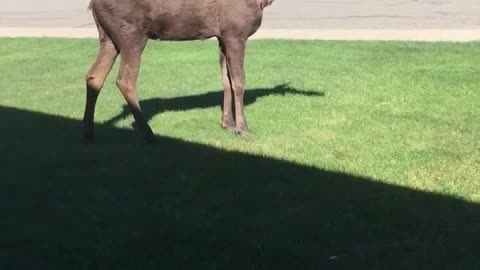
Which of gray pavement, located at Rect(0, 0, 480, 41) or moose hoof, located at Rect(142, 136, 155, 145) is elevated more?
moose hoof, located at Rect(142, 136, 155, 145)

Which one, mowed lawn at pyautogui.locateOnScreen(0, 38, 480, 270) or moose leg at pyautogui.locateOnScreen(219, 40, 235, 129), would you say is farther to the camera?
moose leg at pyautogui.locateOnScreen(219, 40, 235, 129)

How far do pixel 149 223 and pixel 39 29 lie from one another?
1380 centimetres

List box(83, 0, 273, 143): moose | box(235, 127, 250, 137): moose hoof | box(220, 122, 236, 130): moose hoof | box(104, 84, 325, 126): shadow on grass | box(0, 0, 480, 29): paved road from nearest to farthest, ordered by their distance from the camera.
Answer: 1. box(83, 0, 273, 143): moose
2. box(235, 127, 250, 137): moose hoof
3. box(220, 122, 236, 130): moose hoof
4. box(104, 84, 325, 126): shadow on grass
5. box(0, 0, 480, 29): paved road

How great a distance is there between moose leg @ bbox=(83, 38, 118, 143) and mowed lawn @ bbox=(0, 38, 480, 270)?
178mm

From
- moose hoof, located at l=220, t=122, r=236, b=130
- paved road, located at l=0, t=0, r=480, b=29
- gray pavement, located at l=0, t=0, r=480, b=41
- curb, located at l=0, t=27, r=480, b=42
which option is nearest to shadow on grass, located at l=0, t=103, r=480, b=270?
moose hoof, located at l=220, t=122, r=236, b=130

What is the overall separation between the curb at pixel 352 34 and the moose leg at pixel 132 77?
320 inches

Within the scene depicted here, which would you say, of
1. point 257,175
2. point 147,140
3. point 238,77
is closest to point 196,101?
point 238,77

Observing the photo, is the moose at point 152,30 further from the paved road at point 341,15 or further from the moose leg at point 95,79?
the paved road at point 341,15

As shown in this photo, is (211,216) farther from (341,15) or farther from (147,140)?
(341,15)

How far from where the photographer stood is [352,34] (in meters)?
16.1

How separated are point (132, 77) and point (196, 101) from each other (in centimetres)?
240

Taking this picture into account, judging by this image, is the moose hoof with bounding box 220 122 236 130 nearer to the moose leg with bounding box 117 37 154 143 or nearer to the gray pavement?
the moose leg with bounding box 117 37 154 143

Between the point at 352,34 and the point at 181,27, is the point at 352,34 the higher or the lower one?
the lower one

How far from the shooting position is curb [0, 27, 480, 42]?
601 inches
